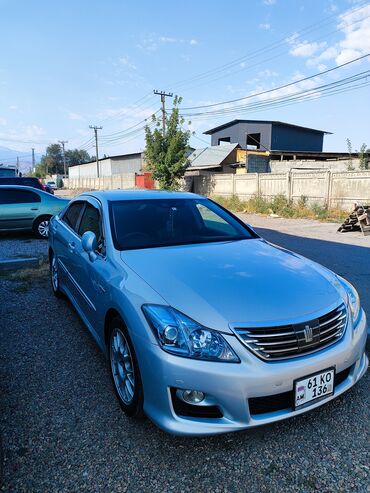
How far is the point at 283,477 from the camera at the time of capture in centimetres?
198

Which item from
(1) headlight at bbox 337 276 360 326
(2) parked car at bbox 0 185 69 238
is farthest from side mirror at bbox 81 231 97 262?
(2) parked car at bbox 0 185 69 238

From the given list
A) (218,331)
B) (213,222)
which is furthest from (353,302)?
(213,222)

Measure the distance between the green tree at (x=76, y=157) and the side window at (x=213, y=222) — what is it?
97.6 m

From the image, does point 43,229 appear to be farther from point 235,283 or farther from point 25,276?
point 235,283

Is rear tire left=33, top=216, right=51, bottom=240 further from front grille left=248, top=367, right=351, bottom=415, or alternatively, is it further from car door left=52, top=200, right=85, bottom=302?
front grille left=248, top=367, right=351, bottom=415

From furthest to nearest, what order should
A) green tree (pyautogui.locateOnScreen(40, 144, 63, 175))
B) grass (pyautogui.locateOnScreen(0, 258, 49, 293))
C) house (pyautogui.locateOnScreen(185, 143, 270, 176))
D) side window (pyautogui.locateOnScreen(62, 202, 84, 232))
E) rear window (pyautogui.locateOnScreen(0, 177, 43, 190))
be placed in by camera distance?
green tree (pyautogui.locateOnScreen(40, 144, 63, 175)), house (pyautogui.locateOnScreen(185, 143, 270, 176)), rear window (pyautogui.locateOnScreen(0, 177, 43, 190)), grass (pyautogui.locateOnScreen(0, 258, 49, 293)), side window (pyautogui.locateOnScreen(62, 202, 84, 232))

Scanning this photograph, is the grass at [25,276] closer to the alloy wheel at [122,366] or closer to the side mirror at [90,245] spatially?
the side mirror at [90,245]

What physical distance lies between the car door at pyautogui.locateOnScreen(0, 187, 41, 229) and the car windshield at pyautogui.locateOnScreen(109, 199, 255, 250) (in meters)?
6.93

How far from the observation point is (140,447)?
7.18ft

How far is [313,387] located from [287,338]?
35cm

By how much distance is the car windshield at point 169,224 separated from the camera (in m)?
3.12

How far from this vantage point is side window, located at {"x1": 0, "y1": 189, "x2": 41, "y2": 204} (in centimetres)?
931

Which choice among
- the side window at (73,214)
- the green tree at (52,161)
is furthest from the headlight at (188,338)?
the green tree at (52,161)

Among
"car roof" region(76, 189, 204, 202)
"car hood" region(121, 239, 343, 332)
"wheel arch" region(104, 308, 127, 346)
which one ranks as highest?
"car roof" region(76, 189, 204, 202)
